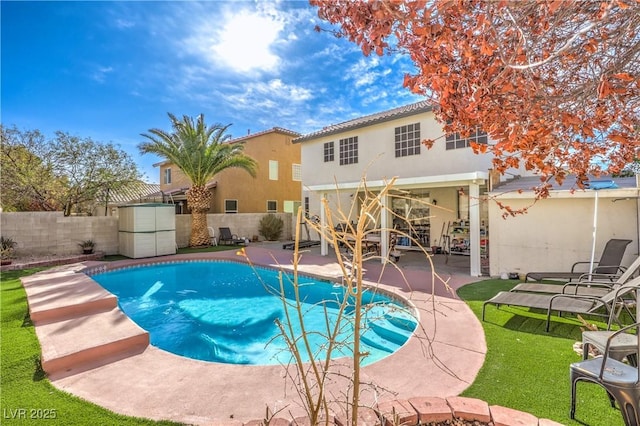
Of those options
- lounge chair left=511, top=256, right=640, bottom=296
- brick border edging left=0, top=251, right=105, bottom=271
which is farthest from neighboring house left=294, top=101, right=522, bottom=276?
brick border edging left=0, top=251, right=105, bottom=271

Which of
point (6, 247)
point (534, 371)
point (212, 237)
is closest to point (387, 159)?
point (212, 237)

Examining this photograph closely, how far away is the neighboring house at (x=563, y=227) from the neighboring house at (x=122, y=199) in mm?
24602

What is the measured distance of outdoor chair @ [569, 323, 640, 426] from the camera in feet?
9.42

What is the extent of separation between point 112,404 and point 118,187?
22.3 meters

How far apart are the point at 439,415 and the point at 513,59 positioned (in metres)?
3.49

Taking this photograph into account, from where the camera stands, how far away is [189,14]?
9500 millimetres

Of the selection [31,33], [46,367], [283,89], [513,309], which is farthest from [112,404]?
[283,89]

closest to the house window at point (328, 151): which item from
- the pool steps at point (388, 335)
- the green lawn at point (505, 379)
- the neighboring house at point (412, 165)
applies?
the neighboring house at point (412, 165)

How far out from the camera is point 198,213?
2128 cm

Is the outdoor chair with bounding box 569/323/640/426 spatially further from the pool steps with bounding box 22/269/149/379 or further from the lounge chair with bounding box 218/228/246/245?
the lounge chair with bounding box 218/228/246/245

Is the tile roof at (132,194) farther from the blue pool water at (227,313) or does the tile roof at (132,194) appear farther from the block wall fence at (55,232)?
the blue pool water at (227,313)

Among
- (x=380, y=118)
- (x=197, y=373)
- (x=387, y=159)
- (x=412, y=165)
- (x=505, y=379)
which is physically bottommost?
(x=197, y=373)

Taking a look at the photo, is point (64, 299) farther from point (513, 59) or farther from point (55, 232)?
point (55, 232)

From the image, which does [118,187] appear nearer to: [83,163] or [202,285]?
[83,163]
